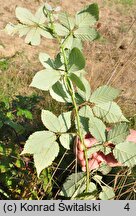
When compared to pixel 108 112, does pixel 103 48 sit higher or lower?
lower

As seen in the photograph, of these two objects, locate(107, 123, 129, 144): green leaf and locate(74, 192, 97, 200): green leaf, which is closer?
locate(74, 192, 97, 200): green leaf

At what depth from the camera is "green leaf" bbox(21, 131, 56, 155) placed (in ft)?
4.56

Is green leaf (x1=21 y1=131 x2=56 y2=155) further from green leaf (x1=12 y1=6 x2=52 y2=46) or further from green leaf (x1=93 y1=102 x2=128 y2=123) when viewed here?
green leaf (x1=12 y1=6 x2=52 y2=46)

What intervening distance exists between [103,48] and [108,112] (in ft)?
9.78

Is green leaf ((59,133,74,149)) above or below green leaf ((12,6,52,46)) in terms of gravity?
below

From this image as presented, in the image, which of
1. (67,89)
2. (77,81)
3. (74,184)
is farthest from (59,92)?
(74,184)

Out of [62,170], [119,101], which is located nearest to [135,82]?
[119,101]

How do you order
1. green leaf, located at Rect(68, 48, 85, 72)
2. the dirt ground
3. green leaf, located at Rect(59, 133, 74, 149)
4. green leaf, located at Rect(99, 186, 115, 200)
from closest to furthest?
green leaf, located at Rect(68, 48, 85, 72) → green leaf, located at Rect(59, 133, 74, 149) → green leaf, located at Rect(99, 186, 115, 200) → the dirt ground

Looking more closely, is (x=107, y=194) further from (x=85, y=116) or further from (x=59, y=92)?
(x=59, y=92)

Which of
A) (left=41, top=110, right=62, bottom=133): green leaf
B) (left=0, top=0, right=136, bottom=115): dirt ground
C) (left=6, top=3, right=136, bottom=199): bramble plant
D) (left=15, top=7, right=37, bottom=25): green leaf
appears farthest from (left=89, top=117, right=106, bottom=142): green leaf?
(left=0, top=0, right=136, bottom=115): dirt ground

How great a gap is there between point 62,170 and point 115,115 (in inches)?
27.7

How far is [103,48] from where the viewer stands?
14.5 feet

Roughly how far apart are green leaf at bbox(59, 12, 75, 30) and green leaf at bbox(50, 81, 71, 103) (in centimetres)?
19

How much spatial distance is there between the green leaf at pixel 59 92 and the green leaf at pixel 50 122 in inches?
2.6
